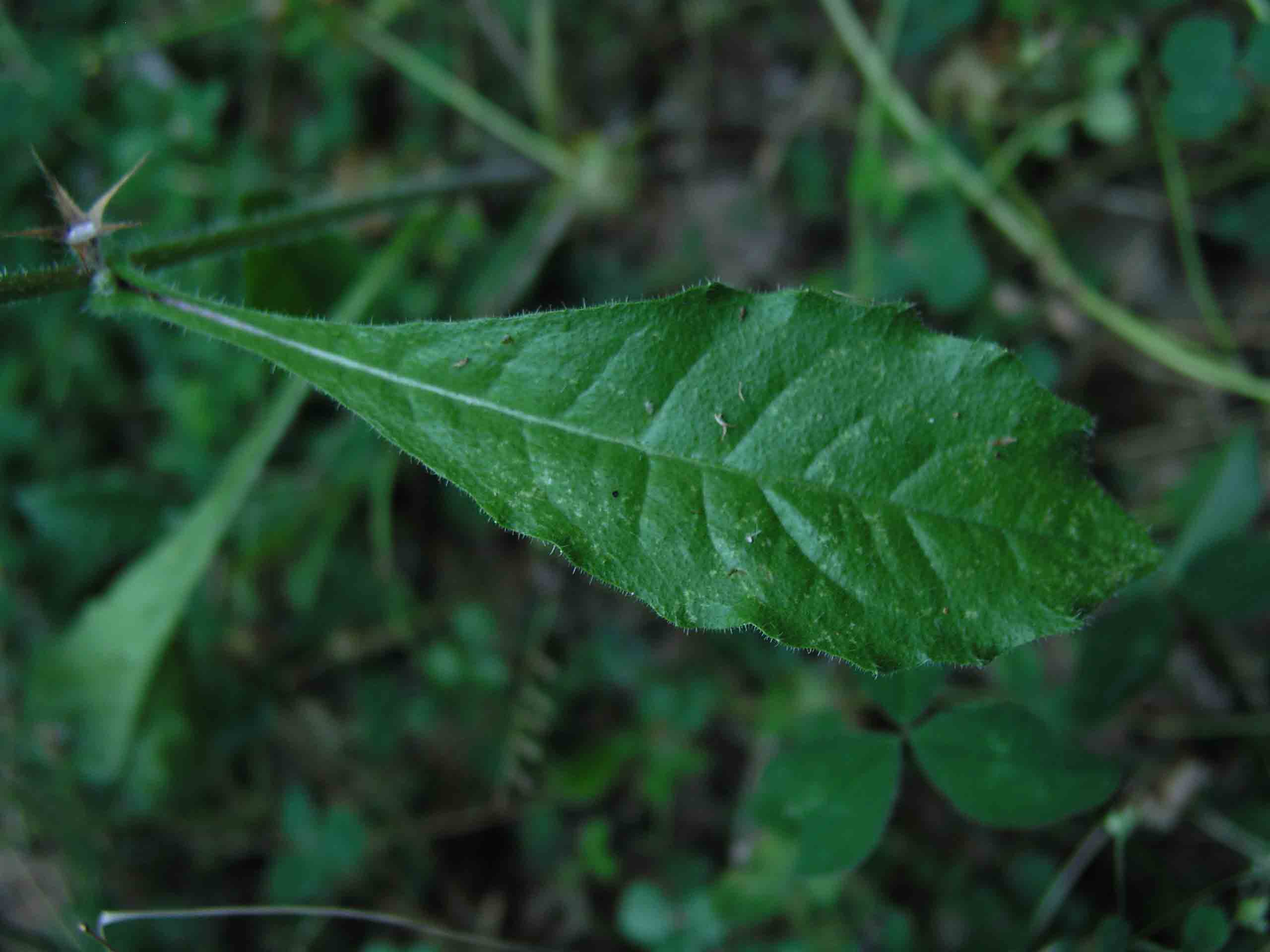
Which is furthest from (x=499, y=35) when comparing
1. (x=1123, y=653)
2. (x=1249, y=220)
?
(x=1123, y=653)

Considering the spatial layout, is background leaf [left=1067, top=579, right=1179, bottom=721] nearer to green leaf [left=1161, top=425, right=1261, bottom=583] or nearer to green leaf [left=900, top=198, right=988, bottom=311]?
green leaf [left=1161, top=425, right=1261, bottom=583]

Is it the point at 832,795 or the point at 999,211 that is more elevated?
the point at 999,211

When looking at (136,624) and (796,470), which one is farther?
(136,624)

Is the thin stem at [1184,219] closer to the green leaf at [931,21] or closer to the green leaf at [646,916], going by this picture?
the green leaf at [931,21]

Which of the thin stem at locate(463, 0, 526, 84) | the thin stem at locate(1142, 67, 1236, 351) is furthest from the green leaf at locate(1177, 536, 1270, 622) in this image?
the thin stem at locate(463, 0, 526, 84)

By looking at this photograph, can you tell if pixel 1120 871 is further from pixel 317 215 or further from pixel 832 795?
pixel 317 215
